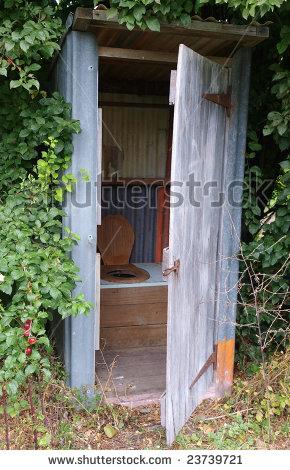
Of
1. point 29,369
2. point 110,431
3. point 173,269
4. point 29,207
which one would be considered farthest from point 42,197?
point 110,431

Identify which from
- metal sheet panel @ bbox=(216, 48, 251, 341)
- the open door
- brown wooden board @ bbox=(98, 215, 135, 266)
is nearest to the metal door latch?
the open door

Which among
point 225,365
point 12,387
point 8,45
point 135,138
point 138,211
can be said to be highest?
point 8,45

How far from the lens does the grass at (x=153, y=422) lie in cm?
303

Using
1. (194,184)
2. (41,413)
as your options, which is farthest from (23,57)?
(41,413)

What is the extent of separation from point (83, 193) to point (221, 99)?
1203 mm

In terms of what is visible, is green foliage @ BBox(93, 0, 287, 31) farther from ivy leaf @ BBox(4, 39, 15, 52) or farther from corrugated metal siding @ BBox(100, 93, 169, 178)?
corrugated metal siding @ BBox(100, 93, 169, 178)

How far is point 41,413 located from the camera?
Answer: 303 cm

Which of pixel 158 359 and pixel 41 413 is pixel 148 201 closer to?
pixel 158 359

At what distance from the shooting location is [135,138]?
220 inches

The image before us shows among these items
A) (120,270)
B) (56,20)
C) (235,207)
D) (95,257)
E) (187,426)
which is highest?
(56,20)

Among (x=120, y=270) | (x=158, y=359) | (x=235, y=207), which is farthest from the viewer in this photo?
(x=120, y=270)

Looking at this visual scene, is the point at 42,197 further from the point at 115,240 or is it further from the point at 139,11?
the point at 115,240

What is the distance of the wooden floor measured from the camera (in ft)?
12.1

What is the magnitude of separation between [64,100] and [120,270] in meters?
2.36
